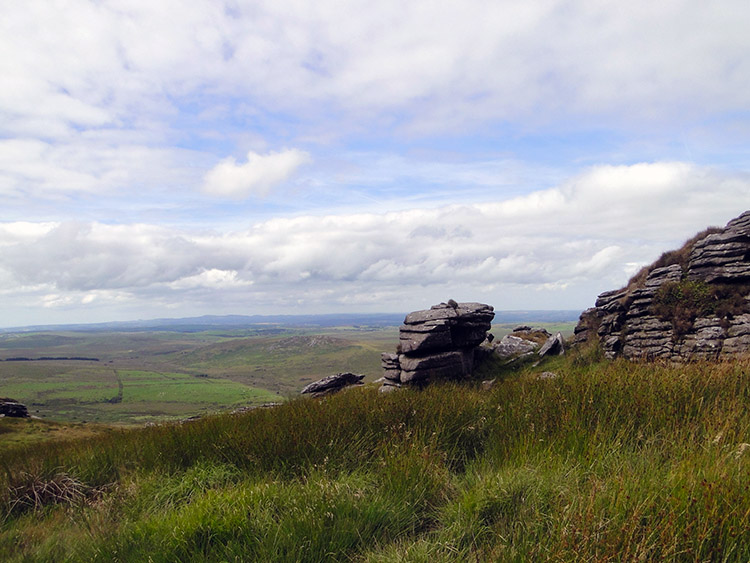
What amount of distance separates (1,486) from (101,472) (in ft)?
5.21

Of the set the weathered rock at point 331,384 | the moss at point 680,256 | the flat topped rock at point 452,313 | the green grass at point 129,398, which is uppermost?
the moss at point 680,256

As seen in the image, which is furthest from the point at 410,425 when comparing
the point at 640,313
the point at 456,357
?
the point at 640,313

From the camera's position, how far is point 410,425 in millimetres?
7168

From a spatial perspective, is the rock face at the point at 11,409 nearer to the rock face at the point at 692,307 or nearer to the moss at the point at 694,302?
the rock face at the point at 692,307

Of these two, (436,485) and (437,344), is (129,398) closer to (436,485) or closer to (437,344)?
(437,344)

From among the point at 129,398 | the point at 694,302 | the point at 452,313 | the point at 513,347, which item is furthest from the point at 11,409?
the point at 129,398

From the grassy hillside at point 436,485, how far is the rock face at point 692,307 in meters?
11.0

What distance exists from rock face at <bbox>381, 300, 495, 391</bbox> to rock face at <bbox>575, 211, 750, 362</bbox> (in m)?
6.93

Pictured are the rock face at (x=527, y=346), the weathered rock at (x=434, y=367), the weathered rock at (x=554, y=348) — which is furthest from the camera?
the rock face at (x=527, y=346)

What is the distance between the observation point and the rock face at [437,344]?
20.4 metres

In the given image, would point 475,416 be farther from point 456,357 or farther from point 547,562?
point 456,357

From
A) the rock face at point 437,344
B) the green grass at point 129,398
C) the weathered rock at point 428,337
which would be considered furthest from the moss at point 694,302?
the green grass at point 129,398

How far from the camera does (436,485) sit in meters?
4.89

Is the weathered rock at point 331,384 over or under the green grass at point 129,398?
over
